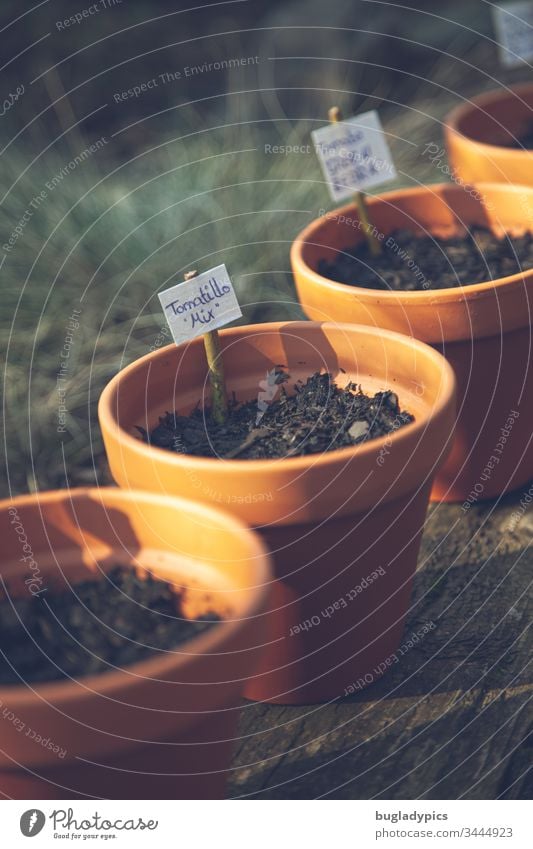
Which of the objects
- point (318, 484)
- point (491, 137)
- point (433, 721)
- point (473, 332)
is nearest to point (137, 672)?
point (318, 484)

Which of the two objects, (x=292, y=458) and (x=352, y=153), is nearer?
(x=292, y=458)

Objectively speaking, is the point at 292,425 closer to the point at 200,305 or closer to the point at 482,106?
the point at 200,305

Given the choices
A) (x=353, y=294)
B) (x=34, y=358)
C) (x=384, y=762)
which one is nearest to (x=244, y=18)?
(x=34, y=358)

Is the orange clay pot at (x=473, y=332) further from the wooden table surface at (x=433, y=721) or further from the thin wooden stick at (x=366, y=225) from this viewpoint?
the wooden table surface at (x=433, y=721)

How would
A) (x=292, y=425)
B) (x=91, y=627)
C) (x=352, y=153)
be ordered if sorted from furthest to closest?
1. (x=352, y=153)
2. (x=292, y=425)
3. (x=91, y=627)

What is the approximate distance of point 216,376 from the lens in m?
1.74

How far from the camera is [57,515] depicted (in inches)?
55.5

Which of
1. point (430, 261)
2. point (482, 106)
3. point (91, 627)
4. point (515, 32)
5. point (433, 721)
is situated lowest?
point (433, 721)

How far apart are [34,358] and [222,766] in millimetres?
1603

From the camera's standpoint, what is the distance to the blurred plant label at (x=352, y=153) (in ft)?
6.73

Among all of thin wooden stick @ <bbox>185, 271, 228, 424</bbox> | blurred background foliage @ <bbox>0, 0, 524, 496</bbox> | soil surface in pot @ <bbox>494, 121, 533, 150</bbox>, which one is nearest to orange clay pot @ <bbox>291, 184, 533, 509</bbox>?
thin wooden stick @ <bbox>185, 271, 228, 424</bbox>

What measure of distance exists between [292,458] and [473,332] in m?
0.56

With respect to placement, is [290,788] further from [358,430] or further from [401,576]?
[358,430]

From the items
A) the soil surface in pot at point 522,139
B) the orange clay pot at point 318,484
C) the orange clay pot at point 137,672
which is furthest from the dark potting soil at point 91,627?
the soil surface in pot at point 522,139
